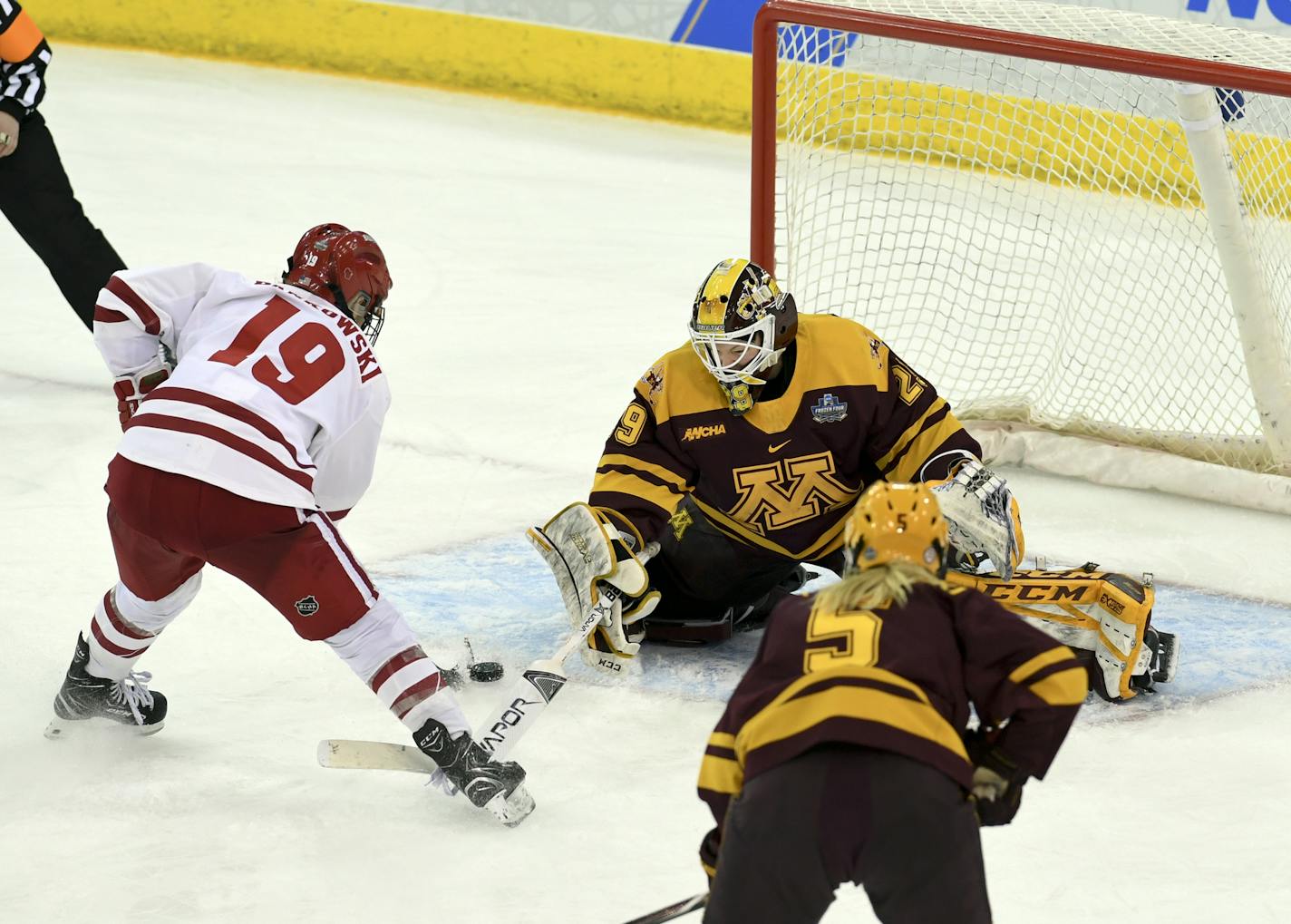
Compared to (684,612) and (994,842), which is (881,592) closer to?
(994,842)

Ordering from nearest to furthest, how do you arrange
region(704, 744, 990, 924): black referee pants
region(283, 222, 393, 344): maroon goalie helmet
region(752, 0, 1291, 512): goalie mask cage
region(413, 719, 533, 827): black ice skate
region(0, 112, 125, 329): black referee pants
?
region(704, 744, 990, 924): black referee pants
region(413, 719, 533, 827): black ice skate
region(283, 222, 393, 344): maroon goalie helmet
region(752, 0, 1291, 512): goalie mask cage
region(0, 112, 125, 329): black referee pants

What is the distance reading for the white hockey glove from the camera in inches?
123

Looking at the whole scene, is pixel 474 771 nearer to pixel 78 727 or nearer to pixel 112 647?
pixel 112 647

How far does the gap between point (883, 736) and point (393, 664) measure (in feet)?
3.77

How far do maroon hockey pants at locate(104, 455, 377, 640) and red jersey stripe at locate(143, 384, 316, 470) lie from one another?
10 cm

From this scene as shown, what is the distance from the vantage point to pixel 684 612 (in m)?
3.53

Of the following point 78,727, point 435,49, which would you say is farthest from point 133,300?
point 435,49

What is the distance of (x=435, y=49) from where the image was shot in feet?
28.6

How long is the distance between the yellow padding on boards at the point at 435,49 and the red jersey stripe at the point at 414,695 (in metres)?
5.90

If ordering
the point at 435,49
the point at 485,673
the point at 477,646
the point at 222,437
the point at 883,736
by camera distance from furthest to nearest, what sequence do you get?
the point at 435,49 < the point at 477,646 < the point at 485,673 < the point at 222,437 < the point at 883,736

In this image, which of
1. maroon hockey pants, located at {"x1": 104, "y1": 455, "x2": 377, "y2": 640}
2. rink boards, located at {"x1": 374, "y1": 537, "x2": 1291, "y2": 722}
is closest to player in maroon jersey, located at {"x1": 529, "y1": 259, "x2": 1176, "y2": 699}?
rink boards, located at {"x1": 374, "y1": 537, "x2": 1291, "y2": 722}

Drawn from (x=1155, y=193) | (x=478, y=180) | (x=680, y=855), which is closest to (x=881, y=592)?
(x=680, y=855)

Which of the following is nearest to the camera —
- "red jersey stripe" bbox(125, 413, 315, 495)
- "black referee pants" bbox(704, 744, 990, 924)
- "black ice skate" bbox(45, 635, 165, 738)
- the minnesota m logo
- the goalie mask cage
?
"black referee pants" bbox(704, 744, 990, 924)

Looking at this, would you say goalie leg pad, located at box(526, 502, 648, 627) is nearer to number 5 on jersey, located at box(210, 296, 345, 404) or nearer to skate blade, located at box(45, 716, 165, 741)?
number 5 on jersey, located at box(210, 296, 345, 404)
